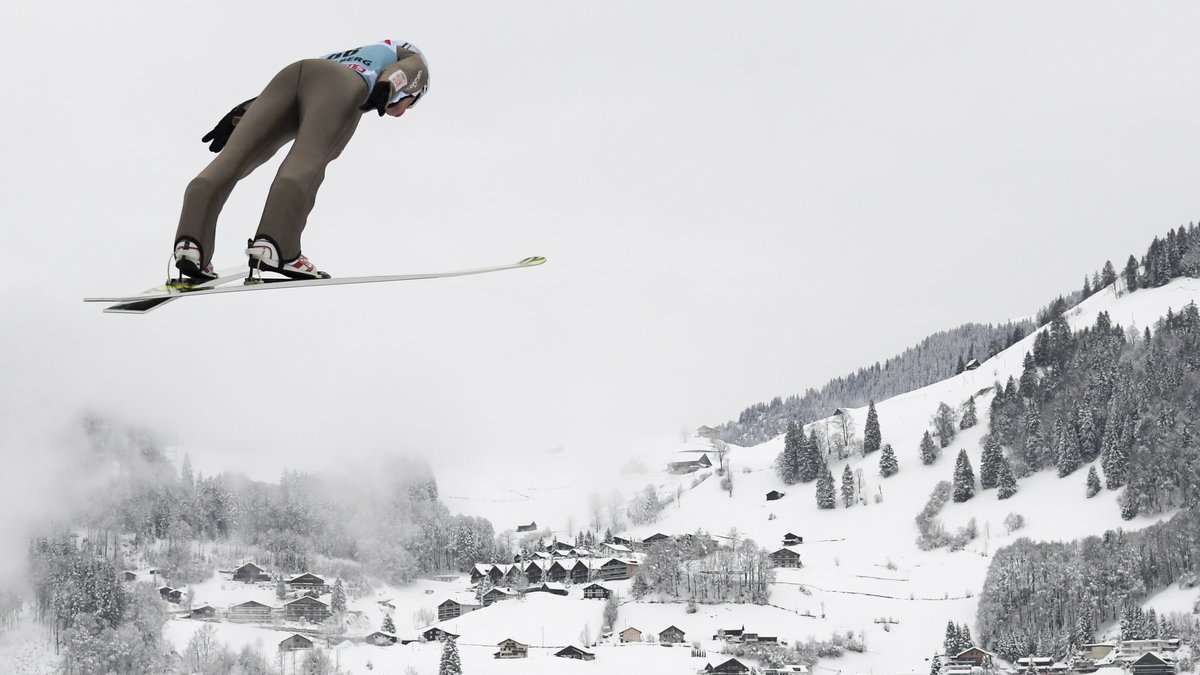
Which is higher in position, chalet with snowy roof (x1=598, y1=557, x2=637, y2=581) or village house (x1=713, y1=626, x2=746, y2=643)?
chalet with snowy roof (x1=598, y1=557, x2=637, y2=581)

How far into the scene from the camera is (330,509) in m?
174

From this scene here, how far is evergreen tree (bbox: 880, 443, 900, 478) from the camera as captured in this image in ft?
507

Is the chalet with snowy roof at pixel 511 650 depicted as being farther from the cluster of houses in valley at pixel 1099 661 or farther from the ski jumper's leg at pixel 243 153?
the ski jumper's leg at pixel 243 153

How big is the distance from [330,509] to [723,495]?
174 ft

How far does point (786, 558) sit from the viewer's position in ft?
419

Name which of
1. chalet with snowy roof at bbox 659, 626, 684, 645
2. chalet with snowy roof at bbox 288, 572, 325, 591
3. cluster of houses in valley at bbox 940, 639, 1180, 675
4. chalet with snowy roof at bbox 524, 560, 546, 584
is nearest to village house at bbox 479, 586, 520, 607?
chalet with snowy roof at bbox 524, 560, 546, 584

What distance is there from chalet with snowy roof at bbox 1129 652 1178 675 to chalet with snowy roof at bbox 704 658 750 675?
25922 mm

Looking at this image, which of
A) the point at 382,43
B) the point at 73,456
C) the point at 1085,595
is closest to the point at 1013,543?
the point at 1085,595

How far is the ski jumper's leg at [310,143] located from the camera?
8547 mm

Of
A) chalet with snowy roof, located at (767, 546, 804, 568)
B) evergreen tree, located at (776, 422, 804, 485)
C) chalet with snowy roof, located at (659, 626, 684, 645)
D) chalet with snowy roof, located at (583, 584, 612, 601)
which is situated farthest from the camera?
evergreen tree, located at (776, 422, 804, 485)

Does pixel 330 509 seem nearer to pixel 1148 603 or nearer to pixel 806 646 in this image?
pixel 806 646

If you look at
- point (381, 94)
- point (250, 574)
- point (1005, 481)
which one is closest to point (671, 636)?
point (1005, 481)

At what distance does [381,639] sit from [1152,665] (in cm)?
5923

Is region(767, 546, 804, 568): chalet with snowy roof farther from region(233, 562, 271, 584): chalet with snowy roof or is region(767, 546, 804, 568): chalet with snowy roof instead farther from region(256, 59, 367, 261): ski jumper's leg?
region(256, 59, 367, 261): ski jumper's leg
